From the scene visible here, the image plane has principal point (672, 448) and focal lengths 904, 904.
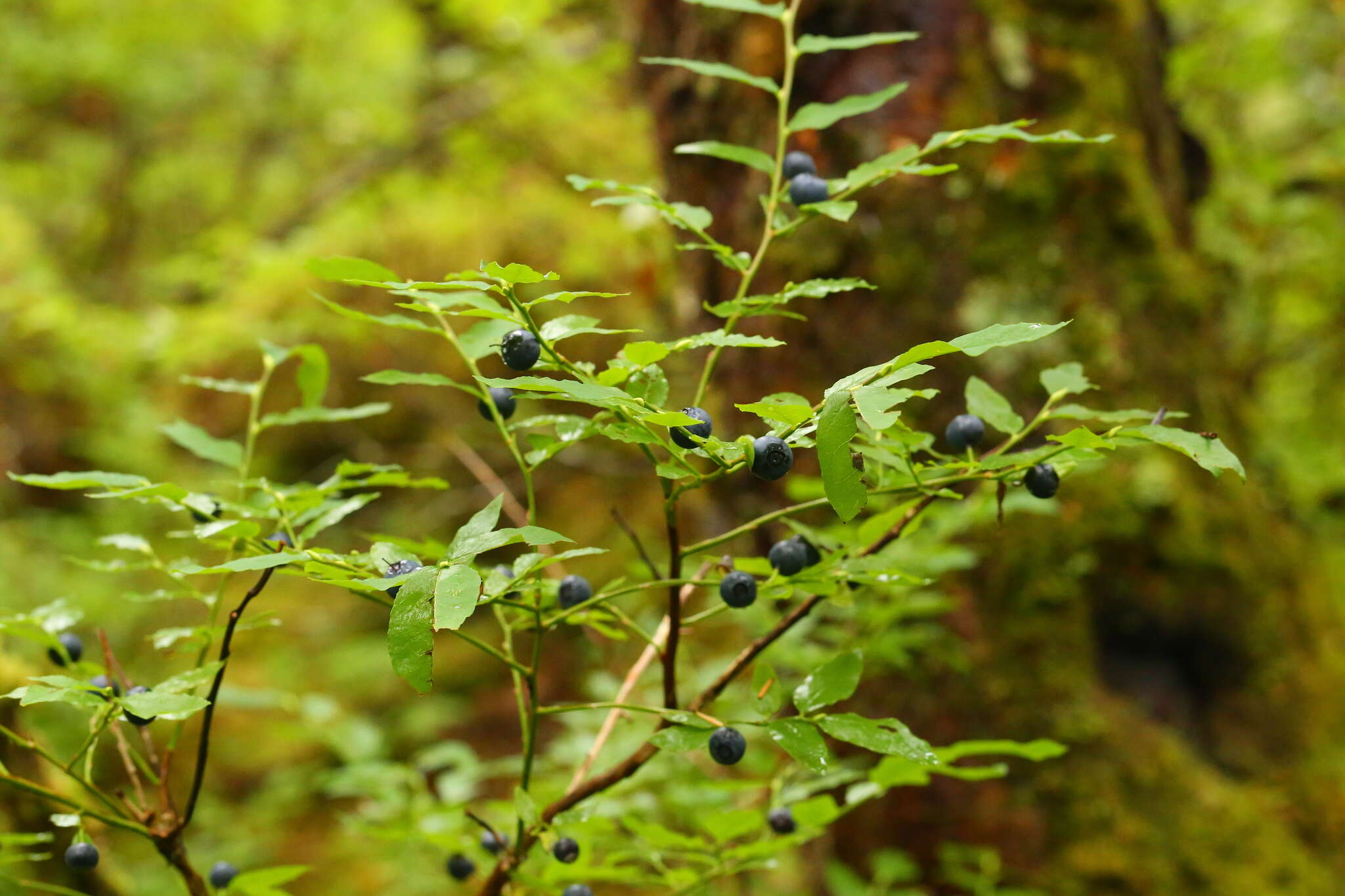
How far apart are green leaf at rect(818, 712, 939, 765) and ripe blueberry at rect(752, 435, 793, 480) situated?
19cm

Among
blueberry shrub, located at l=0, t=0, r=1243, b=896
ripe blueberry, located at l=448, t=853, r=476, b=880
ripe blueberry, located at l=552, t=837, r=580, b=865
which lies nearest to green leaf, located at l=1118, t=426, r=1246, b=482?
blueberry shrub, located at l=0, t=0, r=1243, b=896

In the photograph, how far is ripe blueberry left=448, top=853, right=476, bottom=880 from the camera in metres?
1.00

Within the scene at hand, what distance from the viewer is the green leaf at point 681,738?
64cm

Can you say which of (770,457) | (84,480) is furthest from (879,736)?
(84,480)

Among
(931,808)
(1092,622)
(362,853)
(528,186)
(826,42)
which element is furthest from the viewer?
Result: (528,186)

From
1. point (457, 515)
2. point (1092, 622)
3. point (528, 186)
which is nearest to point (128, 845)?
point (457, 515)

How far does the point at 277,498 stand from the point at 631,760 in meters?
0.35

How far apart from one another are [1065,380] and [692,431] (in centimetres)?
35

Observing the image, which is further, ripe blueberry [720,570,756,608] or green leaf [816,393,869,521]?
ripe blueberry [720,570,756,608]

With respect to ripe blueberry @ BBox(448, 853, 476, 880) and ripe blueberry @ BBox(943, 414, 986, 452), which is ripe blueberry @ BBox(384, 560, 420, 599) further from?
ripe blueberry @ BBox(448, 853, 476, 880)

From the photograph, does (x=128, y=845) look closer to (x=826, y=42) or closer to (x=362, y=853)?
(x=362, y=853)

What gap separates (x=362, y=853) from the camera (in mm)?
3441

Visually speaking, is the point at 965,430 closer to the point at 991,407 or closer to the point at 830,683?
the point at 991,407

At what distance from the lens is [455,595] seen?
1.65 ft
